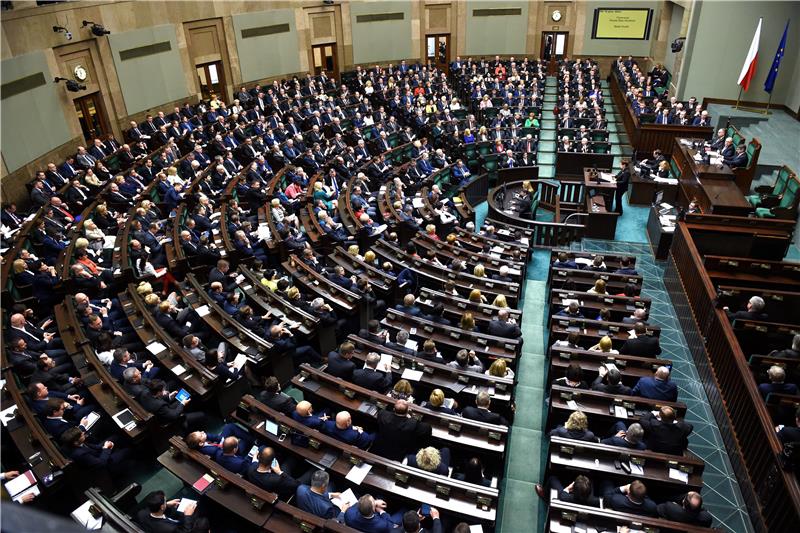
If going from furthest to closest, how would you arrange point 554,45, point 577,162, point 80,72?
1. point 554,45
2. point 577,162
3. point 80,72

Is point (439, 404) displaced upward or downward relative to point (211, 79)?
downward

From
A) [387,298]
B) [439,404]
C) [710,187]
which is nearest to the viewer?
[439,404]

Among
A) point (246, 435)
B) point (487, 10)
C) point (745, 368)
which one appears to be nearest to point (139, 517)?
point (246, 435)

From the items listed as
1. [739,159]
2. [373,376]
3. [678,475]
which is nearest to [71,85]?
[373,376]

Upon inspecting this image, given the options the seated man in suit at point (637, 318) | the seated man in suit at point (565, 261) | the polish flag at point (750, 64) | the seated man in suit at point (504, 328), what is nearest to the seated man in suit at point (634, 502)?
the seated man in suit at point (504, 328)

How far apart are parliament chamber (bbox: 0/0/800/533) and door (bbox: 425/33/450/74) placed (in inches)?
311

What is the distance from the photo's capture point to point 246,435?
243 inches

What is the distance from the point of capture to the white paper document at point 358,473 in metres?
5.40

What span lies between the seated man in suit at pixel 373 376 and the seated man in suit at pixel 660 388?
3.08 m

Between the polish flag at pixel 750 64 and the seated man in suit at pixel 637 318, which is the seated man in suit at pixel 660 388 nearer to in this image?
the seated man in suit at pixel 637 318

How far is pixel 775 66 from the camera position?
16297 millimetres

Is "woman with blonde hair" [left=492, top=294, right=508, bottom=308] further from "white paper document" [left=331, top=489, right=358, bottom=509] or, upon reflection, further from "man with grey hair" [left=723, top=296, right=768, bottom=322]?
"white paper document" [left=331, top=489, right=358, bottom=509]

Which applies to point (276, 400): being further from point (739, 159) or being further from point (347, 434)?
point (739, 159)

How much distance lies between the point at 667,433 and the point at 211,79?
68.0ft
